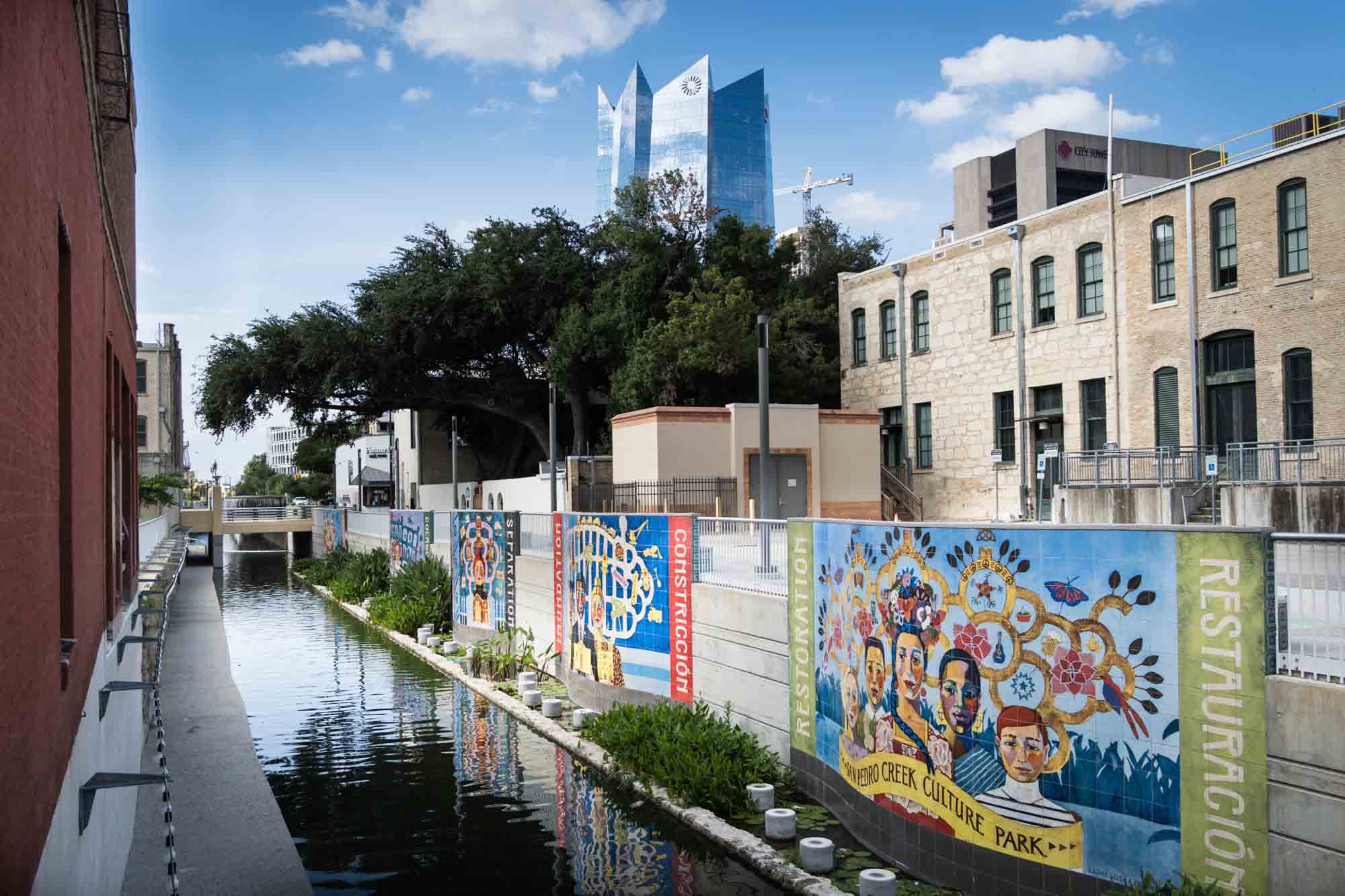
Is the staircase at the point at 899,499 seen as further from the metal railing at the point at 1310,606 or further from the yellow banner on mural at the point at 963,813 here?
the metal railing at the point at 1310,606

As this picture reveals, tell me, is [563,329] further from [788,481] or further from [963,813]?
[963,813]

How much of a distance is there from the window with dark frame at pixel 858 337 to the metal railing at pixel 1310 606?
108 ft

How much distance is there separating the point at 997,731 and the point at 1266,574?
2.84 meters

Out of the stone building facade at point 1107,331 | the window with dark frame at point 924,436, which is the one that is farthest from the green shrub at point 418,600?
the window with dark frame at point 924,436

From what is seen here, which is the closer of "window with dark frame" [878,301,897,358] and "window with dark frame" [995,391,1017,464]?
"window with dark frame" [995,391,1017,464]

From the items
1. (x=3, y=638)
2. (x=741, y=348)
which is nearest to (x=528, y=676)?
(x=3, y=638)

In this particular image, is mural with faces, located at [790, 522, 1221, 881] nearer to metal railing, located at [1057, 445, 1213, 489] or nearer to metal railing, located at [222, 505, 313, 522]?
metal railing, located at [1057, 445, 1213, 489]

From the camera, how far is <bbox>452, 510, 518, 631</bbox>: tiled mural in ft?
80.0

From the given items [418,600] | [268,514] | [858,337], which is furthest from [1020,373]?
[268,514]

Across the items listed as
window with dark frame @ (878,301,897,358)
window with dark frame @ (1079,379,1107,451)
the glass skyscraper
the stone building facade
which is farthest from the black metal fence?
the glass skyscraper

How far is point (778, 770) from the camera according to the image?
13.1m

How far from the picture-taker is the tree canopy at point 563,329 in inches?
1609

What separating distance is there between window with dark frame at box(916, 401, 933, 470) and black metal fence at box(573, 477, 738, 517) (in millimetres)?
8119

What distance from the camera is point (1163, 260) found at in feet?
93.4
